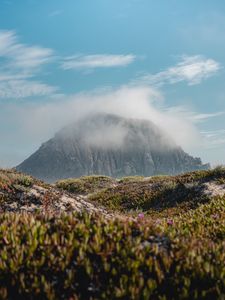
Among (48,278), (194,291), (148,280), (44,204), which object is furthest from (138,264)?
(44,204)

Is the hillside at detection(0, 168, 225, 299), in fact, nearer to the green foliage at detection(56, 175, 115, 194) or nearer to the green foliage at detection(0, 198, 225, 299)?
the green foliage at detection(0, 198, 225, 299)

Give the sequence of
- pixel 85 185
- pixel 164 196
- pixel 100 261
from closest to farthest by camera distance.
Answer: pixel 100 261 < pixel 164 196 < pixel 85 185

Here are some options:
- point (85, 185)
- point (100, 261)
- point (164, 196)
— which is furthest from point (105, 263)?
point (85, 185)

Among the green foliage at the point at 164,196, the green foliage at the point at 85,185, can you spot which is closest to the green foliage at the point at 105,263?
the green foliage at the point at 164,196

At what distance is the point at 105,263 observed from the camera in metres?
7.55

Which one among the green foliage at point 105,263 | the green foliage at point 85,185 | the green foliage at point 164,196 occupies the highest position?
the green foliage at point 85,185

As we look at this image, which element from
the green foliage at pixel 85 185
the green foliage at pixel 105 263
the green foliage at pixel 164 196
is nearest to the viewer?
the green foliage at pixel 105 263

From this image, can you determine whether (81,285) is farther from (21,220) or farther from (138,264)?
(21,220)

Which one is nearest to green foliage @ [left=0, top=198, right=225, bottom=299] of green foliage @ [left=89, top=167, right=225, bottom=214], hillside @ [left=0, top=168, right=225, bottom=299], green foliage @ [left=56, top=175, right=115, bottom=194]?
hillside @ [left=0, top=168, right=225, bottom=299]

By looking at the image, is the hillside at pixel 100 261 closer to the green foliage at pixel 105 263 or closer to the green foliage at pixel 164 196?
the green foliage at pixel 105 263

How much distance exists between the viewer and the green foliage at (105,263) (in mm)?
7238

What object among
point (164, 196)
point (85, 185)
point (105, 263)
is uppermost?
point (85, 185)

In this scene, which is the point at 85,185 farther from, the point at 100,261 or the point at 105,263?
the point at 105,263

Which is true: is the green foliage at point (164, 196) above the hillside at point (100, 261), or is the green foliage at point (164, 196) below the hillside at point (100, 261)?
above
